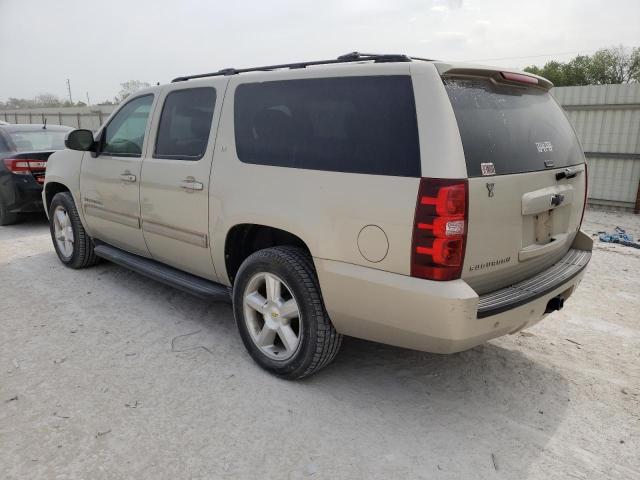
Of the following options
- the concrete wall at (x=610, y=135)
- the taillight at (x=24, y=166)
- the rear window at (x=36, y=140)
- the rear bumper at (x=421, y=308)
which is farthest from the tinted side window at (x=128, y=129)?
the concrete wall at (x=610, y=135)

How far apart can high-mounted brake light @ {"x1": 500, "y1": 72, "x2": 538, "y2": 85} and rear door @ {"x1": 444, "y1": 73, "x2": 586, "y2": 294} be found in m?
0.03

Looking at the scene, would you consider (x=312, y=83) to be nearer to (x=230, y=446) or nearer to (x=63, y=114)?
(x=230, y=446)

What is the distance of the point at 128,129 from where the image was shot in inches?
175

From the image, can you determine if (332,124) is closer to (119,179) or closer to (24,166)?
(119,179)

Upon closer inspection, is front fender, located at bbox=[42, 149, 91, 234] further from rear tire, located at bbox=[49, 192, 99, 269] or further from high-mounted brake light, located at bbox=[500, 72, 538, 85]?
high-mounted brake light, located at bbox=[500, 72, 538, 85]

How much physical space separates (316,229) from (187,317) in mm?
1949

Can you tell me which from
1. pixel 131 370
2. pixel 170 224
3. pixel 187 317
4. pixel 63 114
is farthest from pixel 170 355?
pixel 63 114

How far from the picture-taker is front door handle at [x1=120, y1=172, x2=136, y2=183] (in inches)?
164

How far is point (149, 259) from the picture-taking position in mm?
4453

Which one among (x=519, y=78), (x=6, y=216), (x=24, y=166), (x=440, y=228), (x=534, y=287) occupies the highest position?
(x=519, y=78)

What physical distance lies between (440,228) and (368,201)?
40 cm

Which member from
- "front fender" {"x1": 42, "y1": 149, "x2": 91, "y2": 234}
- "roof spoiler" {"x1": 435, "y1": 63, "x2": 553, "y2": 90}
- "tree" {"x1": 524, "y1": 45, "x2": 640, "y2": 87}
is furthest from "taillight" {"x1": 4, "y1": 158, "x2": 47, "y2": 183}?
"tree" {"x1": 524, "y1": 45, "x2": 640, "y2": 87}

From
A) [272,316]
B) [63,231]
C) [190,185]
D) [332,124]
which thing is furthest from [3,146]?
[332,124]

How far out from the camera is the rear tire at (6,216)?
7.64 metres
